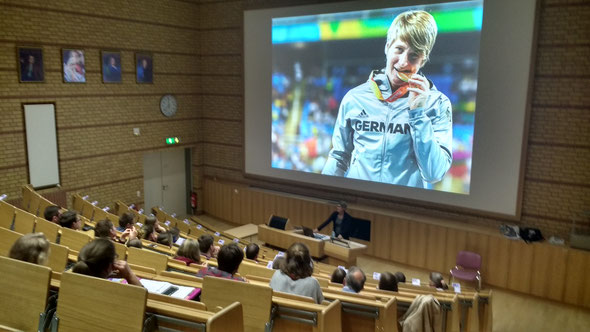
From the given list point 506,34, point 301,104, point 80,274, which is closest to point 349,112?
point 301,104

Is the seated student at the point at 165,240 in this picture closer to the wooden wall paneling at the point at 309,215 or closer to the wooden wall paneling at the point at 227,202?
the wooden wall paneling at the point at 309,215

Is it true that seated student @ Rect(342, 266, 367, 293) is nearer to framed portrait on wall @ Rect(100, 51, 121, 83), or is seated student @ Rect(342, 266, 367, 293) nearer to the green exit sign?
framed portrait on wall @ Rect(100, 51, 121, 83)

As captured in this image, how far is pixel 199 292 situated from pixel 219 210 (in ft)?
29.5

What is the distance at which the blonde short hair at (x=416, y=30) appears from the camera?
8070 mm

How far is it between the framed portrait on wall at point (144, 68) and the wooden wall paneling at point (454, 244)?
24.4 feet

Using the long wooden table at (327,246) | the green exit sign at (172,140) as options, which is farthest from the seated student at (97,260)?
the green exit sign at (172,140)

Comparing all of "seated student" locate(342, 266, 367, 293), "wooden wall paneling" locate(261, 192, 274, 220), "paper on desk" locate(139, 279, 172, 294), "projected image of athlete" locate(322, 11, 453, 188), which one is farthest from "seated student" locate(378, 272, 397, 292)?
"wooden wall paneling" locate(261, 192, 274, 220)

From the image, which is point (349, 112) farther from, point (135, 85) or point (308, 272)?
point (308, 272)

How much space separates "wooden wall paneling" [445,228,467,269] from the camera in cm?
797

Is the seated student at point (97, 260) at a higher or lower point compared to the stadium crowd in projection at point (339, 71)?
lower

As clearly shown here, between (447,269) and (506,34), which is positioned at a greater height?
(506,34)

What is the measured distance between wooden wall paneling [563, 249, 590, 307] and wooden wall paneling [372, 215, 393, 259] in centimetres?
301

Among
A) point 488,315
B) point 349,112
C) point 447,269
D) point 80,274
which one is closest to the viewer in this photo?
point 80,274

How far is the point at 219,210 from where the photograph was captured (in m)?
12.0
